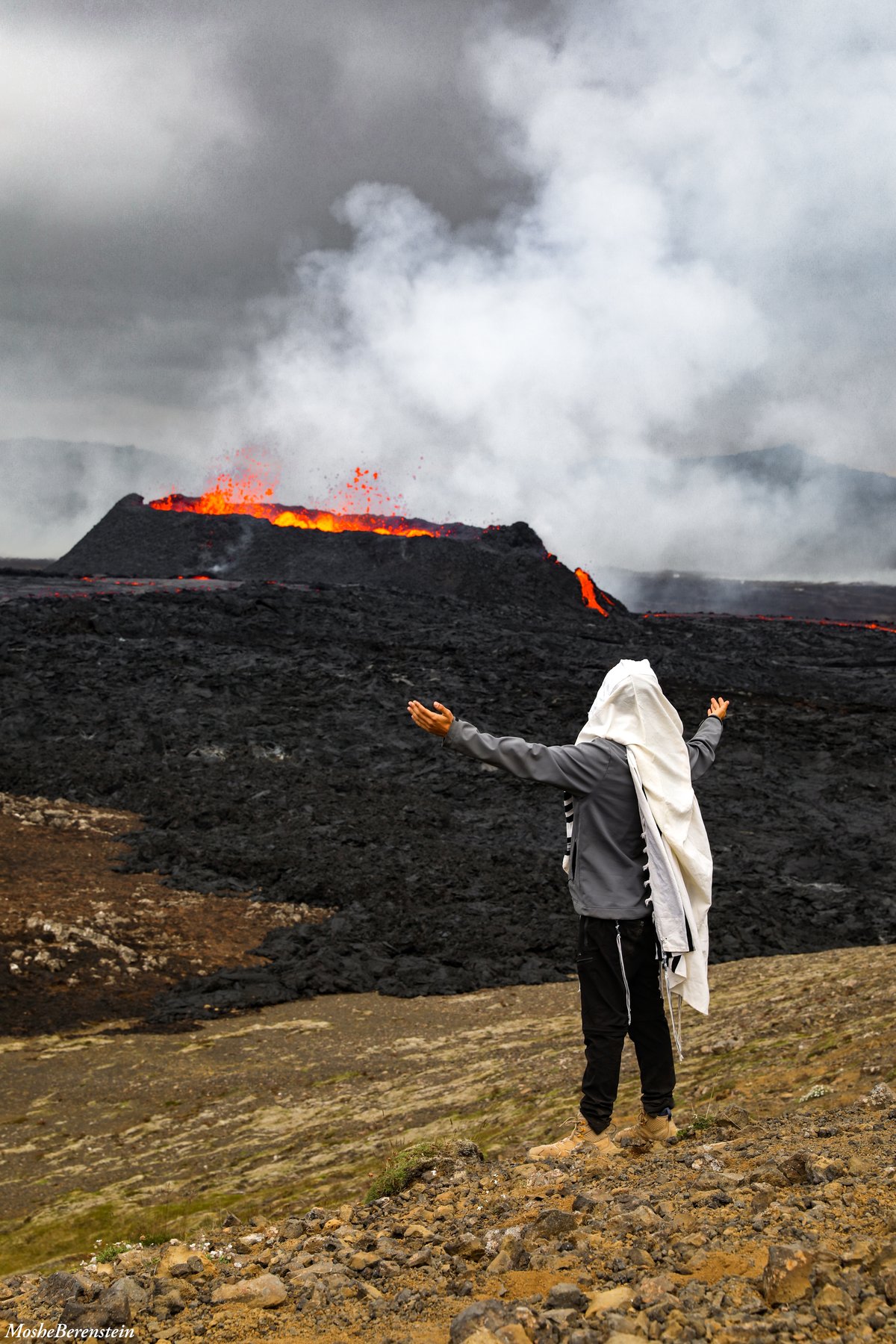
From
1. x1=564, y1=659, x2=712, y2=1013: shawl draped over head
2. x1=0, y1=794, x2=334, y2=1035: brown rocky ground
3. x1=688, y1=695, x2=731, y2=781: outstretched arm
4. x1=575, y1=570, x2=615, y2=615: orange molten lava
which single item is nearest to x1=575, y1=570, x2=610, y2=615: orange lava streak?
x1=575, y1=570, x2=615, y2=615: orange molten lava

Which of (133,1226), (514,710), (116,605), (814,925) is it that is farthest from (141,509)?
(133,1226)

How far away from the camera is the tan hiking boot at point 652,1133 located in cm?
415

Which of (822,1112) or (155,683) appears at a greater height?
(155,683)

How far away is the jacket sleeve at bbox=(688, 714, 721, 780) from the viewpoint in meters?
4.52

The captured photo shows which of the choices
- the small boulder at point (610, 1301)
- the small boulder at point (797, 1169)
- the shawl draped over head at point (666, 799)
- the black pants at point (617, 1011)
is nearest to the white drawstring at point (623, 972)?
the black pants at point (617, 1011)

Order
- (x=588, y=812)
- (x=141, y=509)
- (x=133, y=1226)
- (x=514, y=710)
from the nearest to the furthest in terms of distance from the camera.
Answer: (x=588, y=812) → (x=133, y=1226) → (x=514, y=710) → (x=141, y=509)

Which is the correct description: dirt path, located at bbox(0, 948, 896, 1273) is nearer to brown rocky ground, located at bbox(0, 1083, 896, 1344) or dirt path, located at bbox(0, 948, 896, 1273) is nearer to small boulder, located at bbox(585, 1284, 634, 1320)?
brown rocky ground, located at bbox(0, 1083, 896, 1344)

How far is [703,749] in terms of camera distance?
4.60 m

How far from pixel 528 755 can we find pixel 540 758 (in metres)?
0.06

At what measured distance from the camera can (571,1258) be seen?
9.38 ft

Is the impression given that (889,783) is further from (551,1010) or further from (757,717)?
(551,1010)

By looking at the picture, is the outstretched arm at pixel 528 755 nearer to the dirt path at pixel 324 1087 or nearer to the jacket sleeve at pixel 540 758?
the jacket sleeve at pixel 540 758

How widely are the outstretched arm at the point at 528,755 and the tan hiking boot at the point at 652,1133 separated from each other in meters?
1.38

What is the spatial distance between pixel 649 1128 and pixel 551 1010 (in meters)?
5.15
